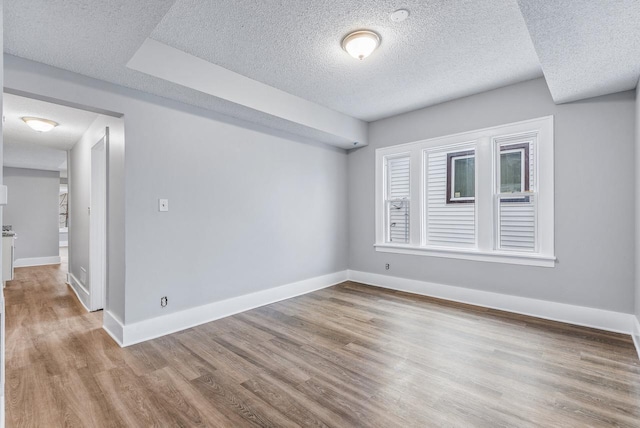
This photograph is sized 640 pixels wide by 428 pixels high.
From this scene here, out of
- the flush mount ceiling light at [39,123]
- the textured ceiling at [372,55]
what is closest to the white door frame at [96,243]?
the flush mount ceiling light at [39,123]

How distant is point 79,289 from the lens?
180 inches

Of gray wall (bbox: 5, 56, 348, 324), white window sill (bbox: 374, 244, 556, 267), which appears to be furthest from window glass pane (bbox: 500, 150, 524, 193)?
gray wall (bbox: 5, 56, 348, 324)

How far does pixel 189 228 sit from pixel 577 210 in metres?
4.07

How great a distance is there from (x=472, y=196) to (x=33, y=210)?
9310 mm

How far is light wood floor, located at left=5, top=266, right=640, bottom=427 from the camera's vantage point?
76.3 inches

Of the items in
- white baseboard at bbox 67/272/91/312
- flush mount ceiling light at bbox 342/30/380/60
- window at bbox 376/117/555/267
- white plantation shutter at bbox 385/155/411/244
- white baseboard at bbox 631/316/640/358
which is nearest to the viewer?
flush mount ceiling light at bbox 342/30/380/60

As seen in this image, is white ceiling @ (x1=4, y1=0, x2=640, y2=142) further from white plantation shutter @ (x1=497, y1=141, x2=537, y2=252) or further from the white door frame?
the white door frame

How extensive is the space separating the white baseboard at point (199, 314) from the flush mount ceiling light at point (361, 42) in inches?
115

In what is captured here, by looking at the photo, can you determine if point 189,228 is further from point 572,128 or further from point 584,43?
point 572,128

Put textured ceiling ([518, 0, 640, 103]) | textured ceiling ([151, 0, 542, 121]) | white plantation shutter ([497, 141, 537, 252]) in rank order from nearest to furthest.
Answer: textured ceiling ([518, 0, 640, 103]) < textured ceiling ([151, 0, 542, 121]) < white plantation shutter ([497, 141, 537, 252])

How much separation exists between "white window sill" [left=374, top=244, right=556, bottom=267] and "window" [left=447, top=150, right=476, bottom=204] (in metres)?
0.78

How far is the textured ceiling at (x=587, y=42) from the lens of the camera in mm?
1890

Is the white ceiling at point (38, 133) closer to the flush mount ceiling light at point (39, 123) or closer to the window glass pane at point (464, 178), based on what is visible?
the flush mount ceiling light at point (39, 123)

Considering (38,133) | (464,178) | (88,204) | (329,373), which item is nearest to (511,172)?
(464,178)
